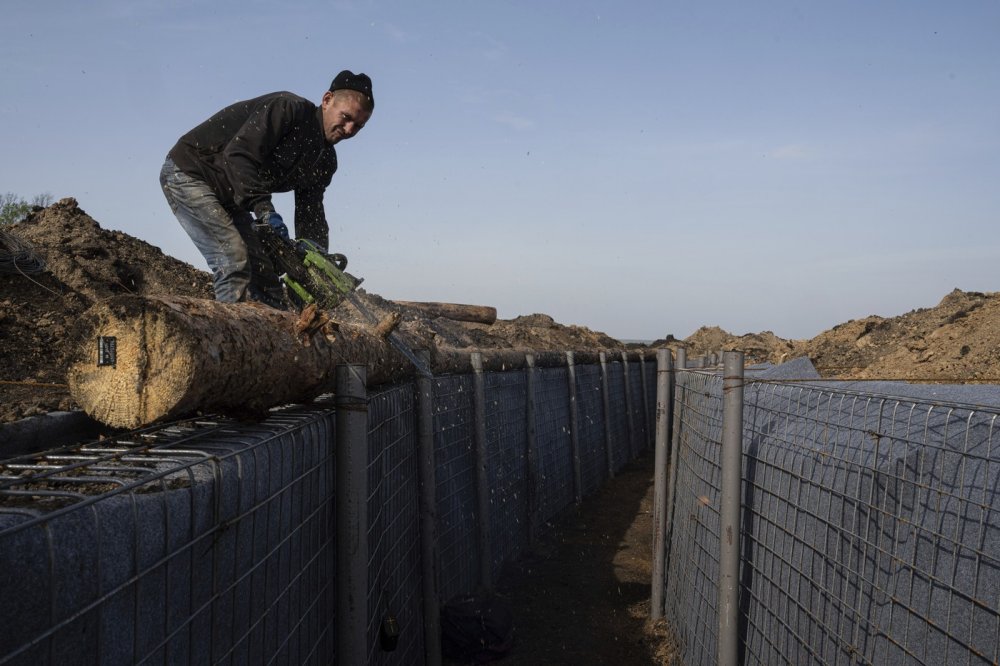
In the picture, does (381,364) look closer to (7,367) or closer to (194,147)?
(194,147)

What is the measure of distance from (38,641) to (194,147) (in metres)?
4.95

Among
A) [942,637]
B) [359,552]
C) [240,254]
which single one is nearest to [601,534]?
[240,254]

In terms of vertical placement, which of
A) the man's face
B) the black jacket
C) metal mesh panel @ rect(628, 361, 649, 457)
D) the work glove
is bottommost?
metal mesh panel @ rect(628, 361, 649, 457)

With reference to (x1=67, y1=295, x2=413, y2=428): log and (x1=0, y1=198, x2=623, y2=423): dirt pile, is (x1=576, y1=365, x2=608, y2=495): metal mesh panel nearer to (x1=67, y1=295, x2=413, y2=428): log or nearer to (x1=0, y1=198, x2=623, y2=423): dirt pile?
(x1=0, y1=198, x2=623, y2=423): dirt pile

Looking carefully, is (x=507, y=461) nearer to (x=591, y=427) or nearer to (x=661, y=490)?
(x=661, y=490)

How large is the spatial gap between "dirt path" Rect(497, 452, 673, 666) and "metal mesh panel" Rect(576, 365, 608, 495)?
104 centimetres

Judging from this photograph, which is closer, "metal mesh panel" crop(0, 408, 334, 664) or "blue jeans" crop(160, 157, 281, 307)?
"metal mesh panel" crop(0, 408, 334, 664)

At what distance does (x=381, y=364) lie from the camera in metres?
4.43

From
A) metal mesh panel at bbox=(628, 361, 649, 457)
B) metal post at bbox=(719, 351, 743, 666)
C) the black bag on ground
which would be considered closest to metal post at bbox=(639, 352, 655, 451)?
metal mesh panel at bbox=(628, 361, 649, 457)

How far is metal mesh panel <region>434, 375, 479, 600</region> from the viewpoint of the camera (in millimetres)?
5629

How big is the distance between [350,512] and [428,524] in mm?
2040

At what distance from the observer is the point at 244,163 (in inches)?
215

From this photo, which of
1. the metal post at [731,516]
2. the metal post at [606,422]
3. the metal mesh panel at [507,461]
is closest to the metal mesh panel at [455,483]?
the metal mesh panel at [507,461]

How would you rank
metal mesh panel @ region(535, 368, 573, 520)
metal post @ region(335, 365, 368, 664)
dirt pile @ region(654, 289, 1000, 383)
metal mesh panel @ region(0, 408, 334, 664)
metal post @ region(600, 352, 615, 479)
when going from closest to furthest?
metal mesh panel @ region(0, 408, 334, 664) → metal post @ region(335, 365, 368, 664) → metal mesh panel @ region(535, 368, 573, 520) → dirt pile @ region(654, 289, 1000, 383) → metal post @ region(600, 352, 615, 479)
